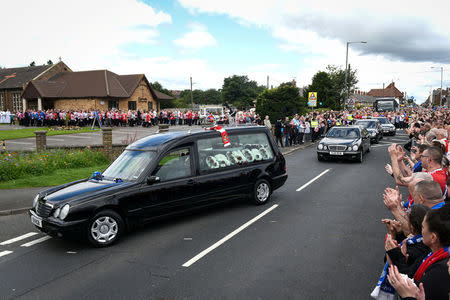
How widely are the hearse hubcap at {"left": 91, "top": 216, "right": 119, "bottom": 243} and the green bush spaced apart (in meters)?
7.63

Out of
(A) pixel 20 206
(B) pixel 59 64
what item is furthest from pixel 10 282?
(B) pixel 59 64

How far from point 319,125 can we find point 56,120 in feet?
85.4

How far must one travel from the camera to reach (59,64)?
56781 millimetres

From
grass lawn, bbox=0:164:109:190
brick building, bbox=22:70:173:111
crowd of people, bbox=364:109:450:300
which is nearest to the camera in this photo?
crowd of people, bbox=364:109:450:300

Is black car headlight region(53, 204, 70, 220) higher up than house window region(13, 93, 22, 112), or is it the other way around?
house window region(13, 93, 22, 112)

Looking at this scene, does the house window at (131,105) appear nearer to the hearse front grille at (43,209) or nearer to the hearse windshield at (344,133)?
the hearse windshield at (344,133)

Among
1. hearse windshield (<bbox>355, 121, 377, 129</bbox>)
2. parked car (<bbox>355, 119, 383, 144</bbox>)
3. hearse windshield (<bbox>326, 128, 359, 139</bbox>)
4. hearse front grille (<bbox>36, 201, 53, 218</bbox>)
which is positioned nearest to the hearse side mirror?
hearse front grille (<bbox>36, 201, 53, 218</bbox>)

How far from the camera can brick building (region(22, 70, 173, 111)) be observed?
46.9m

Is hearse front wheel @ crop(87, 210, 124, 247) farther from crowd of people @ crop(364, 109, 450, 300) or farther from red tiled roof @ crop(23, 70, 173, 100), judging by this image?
red tiled roof @ crop(23, 70, 173, 100)

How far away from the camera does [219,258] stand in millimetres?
5547

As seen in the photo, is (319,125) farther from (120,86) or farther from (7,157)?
(120,86)

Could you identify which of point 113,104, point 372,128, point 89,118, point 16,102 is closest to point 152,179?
point 372,128

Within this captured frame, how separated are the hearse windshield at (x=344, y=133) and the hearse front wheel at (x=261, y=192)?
935cm

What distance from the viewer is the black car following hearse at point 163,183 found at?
6.06 m
